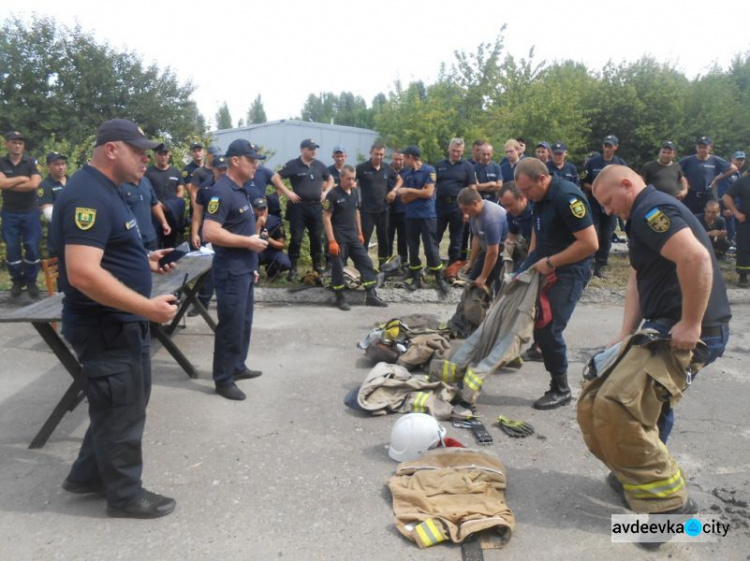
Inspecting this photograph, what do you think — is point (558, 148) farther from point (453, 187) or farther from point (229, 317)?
point (229, 317)

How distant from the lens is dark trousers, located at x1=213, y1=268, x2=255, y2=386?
455cm

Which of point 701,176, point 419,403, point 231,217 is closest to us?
point 419,403

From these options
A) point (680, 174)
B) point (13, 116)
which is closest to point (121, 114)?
point (13, 116)

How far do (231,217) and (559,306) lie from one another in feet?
8.76

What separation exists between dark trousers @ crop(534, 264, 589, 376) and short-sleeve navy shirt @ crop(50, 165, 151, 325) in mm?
2923

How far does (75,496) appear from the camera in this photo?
10.8 feet

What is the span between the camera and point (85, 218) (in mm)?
2676

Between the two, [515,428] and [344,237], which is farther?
[344,237]

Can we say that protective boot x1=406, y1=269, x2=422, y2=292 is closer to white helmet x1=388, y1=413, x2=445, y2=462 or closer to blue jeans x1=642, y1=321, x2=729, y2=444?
white helmet x1=388, y1=413, x2=445, y2=462

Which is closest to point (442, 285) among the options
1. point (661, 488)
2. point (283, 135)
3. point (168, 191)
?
point (168, 191)

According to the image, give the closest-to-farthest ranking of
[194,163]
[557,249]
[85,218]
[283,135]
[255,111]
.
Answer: [85,218], [557,249], [194,163], [283,135], [255,111]

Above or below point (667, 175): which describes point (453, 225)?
below

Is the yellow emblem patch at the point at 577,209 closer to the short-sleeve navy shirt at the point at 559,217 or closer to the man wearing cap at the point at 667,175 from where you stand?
the short-sleeve navy shirt at the point at 559,217

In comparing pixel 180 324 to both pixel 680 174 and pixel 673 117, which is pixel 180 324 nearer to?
pixel 680 174
